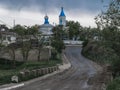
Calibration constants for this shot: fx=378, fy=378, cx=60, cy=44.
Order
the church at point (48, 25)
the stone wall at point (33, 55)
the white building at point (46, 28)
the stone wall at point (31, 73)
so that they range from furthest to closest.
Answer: the church at point (48, 25)
the white building at point (46, 28)
the stone wall at point (33, 55)
the stone wall at point (31, 73)

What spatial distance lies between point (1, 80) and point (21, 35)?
31772mm

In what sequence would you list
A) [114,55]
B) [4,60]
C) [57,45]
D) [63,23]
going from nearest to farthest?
[114,55]
[4,60]
[57,45]
[63,23]

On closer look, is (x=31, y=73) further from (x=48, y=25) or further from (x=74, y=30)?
(x=48, y=25)

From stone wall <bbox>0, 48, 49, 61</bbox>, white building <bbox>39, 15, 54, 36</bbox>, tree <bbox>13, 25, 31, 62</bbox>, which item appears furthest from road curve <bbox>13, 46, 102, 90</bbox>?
white building <bbox>39, 15, 54, 36</bbox>

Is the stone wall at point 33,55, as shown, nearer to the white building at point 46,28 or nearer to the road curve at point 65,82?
the road curve at point 65,82

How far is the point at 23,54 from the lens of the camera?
60594 mm

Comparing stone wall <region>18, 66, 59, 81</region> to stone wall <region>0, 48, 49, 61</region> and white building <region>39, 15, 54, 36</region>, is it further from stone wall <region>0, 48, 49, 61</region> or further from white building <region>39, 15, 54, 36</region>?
white building <region>39, 15, 54, 36</region>

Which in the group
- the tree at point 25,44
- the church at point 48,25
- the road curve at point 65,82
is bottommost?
the road curve at point 65,82

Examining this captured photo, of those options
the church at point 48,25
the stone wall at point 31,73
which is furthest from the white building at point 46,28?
the stone wall at point 31,73

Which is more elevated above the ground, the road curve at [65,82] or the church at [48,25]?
the church at [48,25]

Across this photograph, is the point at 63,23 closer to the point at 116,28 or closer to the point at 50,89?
the point at 116,28

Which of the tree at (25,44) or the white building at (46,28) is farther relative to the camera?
the white building at (46,28)

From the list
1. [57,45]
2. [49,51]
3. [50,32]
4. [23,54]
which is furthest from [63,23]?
[23,54]

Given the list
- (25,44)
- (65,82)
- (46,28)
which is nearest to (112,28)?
(65,82)
